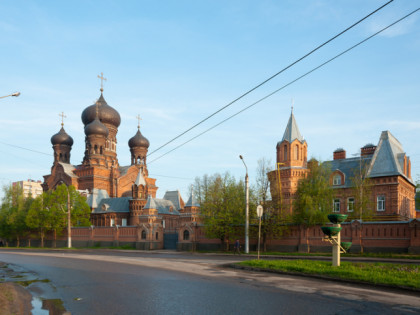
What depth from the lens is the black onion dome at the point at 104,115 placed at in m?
69.3

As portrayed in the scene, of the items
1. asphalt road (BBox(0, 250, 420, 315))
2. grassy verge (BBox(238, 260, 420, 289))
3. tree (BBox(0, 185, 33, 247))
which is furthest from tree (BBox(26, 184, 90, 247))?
grassy verge (BBox(238, 260, 420, 289))

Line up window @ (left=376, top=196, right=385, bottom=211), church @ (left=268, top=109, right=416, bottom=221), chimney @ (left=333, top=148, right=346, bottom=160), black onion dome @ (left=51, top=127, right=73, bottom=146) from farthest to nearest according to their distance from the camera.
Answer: black onion dome @ (left=51, top=127, right=73, bottom=146) < chimney @ (left=333, top=148, right=346, bottom=160) < window @ (left=376, top=196, right=385, bottom=211) < church @ (left=268, top=109, right=416, bottom=221)

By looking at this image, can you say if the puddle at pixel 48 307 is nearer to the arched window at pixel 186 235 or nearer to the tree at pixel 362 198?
the tree at pixel 362 198

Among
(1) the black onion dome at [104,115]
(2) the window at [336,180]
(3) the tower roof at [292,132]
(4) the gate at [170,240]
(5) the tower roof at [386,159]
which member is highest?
(1) the black onion dome at [104,115]

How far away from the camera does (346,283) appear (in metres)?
12.7

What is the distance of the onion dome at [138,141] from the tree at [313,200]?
43.4 meters

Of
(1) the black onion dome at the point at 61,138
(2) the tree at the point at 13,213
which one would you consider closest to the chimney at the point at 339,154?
(2) the tree at the point at 13,213

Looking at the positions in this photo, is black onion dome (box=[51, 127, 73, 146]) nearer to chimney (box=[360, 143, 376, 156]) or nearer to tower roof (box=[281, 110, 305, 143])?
tower roof (box=[281, 110, 305, 143])

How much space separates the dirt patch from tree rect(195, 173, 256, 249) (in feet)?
81.7

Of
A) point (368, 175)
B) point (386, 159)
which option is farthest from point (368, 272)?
point (386, 159)

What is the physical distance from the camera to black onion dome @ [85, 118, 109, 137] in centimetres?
6475

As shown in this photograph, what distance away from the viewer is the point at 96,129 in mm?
64688

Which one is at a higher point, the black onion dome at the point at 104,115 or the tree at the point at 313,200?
the black onion dome at the point at 104,115

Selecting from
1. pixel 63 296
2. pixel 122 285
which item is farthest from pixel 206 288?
pixel 63 296
